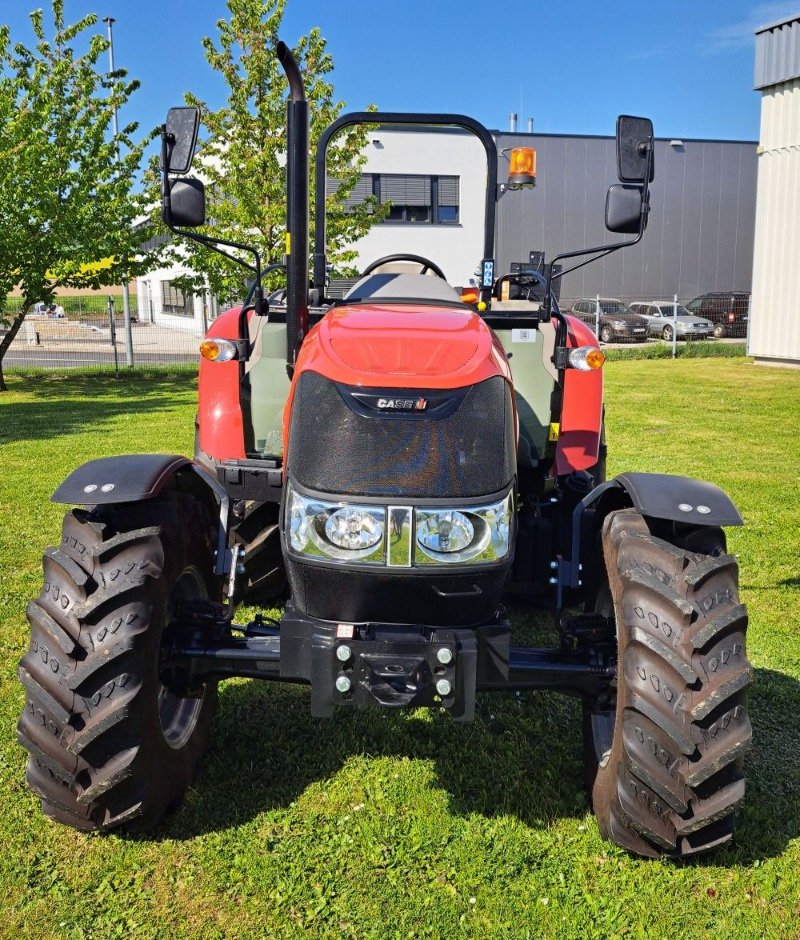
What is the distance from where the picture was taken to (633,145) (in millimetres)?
3301

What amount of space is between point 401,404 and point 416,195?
28237 mm

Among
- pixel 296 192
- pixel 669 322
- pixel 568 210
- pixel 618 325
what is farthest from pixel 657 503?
pixel 568 210

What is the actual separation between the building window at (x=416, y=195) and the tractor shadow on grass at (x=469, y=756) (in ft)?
88.5

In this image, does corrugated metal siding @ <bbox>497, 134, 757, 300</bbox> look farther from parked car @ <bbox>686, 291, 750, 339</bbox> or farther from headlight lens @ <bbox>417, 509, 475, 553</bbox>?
headlight lens @ <bbox>417, 509, 475, 553</bbox>

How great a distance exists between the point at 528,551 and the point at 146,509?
1.62 metres

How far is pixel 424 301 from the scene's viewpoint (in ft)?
11.9

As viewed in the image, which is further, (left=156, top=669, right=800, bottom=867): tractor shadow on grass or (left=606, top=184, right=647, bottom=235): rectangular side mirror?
(left=606, top=184, right=647, bottom=235): rectangular side mirror

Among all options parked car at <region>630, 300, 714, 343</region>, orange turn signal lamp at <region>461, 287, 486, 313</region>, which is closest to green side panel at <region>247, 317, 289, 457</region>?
orange turn signal lamp at <region>461, 287, 486, 313</region>

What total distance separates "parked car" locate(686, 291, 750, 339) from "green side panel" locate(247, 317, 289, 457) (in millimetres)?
27820

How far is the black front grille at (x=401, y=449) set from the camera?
265 cm

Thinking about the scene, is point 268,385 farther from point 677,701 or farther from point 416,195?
point 416,195

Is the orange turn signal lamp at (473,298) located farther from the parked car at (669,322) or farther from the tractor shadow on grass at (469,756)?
the parked car at (669,322)

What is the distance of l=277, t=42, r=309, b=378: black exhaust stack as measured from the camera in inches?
123

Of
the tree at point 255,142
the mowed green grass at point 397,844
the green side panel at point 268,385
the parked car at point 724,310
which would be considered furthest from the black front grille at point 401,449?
the parked car at point 724,310
